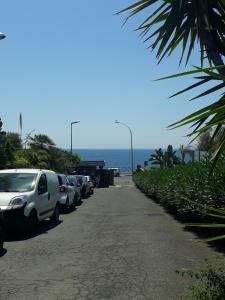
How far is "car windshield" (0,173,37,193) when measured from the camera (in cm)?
1377

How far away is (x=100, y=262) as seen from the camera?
9219mm

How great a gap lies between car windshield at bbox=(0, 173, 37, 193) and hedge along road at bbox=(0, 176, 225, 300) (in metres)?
1.24

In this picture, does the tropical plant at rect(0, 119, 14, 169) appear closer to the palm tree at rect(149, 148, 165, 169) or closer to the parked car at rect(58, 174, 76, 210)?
the parked car at rect(58, 174, 76, 210)

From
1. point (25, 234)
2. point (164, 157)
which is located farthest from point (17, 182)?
point (164, 157)

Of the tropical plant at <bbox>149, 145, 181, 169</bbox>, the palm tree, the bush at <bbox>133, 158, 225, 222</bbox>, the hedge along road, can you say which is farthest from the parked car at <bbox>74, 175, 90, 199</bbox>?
the palm tree

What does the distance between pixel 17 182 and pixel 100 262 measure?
18.1 feet

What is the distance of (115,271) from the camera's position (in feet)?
27.5

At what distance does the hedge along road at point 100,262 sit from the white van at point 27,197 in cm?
44

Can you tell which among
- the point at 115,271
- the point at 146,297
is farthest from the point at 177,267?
the point at 146,297

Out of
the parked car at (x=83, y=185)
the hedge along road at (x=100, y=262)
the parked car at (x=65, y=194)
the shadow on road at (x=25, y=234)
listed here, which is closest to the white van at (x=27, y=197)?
the shadow on road at (x=25, y=234)

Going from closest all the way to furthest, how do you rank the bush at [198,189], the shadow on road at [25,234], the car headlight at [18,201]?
the bush at [198,189], the shadow on road at [25,234], the car headlight at [18,201]

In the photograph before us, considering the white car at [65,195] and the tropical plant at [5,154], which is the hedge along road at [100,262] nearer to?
the white car at [65,195]

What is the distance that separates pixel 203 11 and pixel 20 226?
7.28 meters

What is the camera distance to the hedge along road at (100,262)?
7035 mm
